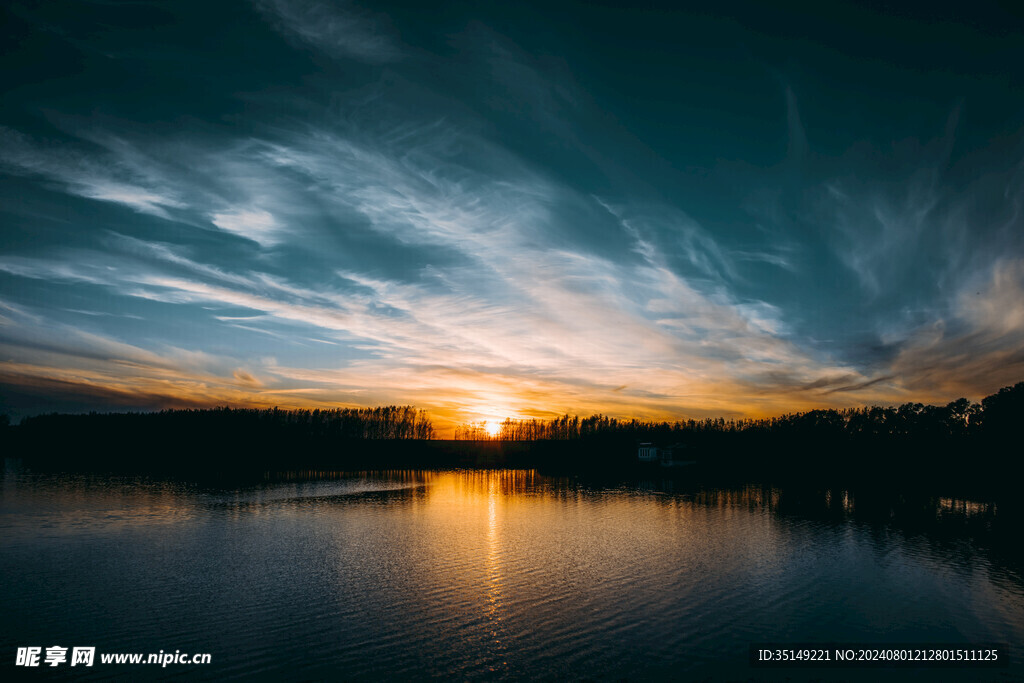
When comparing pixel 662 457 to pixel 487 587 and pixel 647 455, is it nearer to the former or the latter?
pixel 647 455

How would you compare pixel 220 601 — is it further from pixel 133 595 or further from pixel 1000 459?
pixel 1000 459

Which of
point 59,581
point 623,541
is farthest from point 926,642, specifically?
point 59,581

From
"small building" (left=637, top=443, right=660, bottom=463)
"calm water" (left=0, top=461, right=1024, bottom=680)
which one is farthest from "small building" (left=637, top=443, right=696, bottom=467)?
"calm water" (left=0, top=461, right=1024, bottom=680)

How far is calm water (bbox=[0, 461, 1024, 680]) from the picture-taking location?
757 inches

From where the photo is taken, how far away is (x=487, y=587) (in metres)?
28.0

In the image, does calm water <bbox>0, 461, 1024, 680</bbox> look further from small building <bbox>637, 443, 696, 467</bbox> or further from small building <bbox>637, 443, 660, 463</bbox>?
small building <bbox>637, 443, 660, 463</bbox>

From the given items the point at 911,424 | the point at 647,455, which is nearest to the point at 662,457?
the point at 647,455

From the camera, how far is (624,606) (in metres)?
25.0

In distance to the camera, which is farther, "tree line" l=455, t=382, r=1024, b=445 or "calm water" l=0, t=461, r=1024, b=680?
"tree line" l=455, t=382, r=1024, b=445

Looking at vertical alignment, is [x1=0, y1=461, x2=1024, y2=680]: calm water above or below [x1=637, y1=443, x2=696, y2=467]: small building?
above

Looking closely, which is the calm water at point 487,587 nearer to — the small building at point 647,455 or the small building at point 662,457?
the small building at point 662,457

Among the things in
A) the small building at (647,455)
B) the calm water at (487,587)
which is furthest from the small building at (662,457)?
the calm water at (487,587)

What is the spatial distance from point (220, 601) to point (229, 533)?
18.5 m

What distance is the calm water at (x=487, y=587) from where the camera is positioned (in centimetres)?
1923
